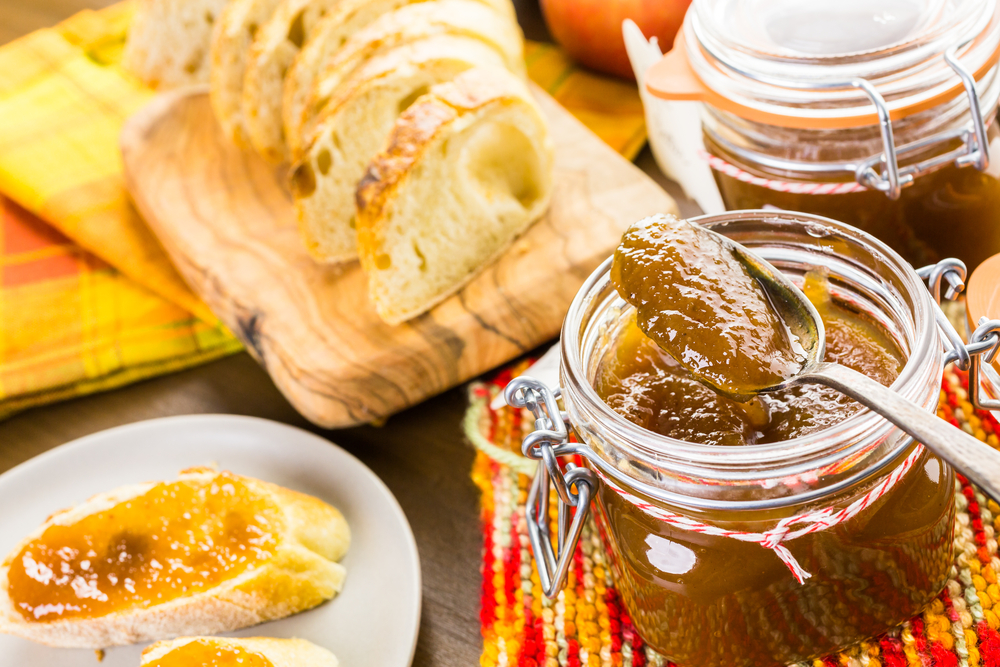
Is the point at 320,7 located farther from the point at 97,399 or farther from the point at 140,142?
the point at 97,399

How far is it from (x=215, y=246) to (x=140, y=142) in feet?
1.54

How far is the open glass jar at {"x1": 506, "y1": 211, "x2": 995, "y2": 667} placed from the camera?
69 cm

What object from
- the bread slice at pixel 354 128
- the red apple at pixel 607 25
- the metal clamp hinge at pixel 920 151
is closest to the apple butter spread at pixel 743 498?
the metal clamp hinge at pixel 920 151

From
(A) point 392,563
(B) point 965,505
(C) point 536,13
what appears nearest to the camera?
(B) point 965,505

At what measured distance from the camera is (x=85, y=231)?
1.78m

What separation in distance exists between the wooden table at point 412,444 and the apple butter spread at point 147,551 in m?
0.22

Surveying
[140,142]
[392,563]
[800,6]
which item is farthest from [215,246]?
[800,6]

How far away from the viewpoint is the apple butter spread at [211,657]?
2.96 feet

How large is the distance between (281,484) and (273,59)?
0.91m

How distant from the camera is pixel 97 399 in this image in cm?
154

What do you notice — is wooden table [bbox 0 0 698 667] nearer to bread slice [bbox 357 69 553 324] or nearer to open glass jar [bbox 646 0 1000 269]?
bread slice [bbox 357 69 553 324]

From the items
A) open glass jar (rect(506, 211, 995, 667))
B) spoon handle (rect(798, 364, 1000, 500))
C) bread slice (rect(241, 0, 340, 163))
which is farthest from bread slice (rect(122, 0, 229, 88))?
spoon handle (rect(798, 364, 1000, 500))

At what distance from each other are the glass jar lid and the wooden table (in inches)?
17.4

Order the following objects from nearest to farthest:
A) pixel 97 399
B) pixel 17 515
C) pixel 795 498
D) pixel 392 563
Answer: pixel 795 498 < pixel 392 563 < pixel 17 515 < pixel 97 399
